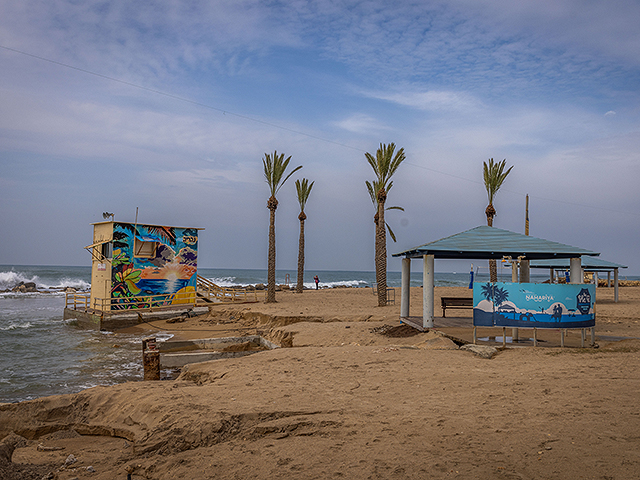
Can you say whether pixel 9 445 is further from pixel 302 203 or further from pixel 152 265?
pixel 302 203

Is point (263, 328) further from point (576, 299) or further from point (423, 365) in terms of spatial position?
point (576, 299)

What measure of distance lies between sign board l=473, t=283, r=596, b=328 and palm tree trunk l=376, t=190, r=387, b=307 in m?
13.9

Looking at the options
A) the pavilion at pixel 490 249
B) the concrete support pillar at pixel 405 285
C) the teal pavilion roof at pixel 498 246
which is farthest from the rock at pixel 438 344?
the concrete support pillar at pixel 405 285

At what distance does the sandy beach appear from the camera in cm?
452

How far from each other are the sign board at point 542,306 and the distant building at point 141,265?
62.2 feet

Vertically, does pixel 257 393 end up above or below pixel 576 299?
below

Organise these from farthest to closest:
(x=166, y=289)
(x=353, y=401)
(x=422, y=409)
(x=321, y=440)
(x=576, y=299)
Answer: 1. (x=166, y=289)
2. (x=576, y=299)
3. (x=353, y=401)
4. (x=422, y=409)
5. (x=321, y=440)

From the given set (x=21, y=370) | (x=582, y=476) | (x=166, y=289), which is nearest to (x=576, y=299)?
(x=582, y=476)

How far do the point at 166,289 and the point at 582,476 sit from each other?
2396 centimetres

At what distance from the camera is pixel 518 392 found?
6793 mm

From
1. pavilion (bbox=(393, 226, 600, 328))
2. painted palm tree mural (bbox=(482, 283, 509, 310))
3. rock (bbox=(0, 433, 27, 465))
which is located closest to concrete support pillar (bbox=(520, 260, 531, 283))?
pavilion (bbox=(393, 226, 600, 328))

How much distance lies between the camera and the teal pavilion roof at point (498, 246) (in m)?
12.5

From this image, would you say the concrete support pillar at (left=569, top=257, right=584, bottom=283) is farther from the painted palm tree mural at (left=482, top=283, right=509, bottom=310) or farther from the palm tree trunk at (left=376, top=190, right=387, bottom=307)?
the palm tree trunk at (left=376, top=190, right=387, bottom=307)

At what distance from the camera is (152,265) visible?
961 inches
